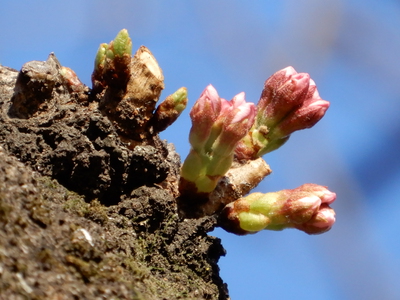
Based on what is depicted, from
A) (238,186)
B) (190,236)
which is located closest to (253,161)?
(238,186)

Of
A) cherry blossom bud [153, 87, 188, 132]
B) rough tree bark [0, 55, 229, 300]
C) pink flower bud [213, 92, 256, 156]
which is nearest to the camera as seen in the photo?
rough tree bark [0, 55, 229, 300]

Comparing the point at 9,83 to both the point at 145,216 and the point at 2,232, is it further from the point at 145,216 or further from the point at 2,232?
the point at 2,232

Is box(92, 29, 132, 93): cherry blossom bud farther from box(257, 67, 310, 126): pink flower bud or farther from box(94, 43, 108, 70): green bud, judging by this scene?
box(257, 67, 310, 126): pink flower bud

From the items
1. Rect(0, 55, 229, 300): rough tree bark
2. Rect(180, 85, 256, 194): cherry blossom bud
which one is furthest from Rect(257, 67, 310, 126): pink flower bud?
Rect(0, 55, 229, 300): rough tree bark

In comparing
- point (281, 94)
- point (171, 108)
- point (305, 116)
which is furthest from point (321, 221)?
point (171, 108)

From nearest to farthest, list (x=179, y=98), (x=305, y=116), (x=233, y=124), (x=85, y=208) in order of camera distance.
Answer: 1. (x=85, y=208)
2. (x=233, y=124)
3. (x=179, y=98)
4. (x=305, y=116)

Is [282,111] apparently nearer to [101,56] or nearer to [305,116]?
[305,116]

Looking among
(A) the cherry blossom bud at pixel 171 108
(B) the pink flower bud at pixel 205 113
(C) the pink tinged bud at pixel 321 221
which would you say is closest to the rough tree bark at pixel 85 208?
(A) the cherry blossom bud at pixel 171 108
